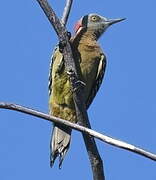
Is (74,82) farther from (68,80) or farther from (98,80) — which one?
(98,80)

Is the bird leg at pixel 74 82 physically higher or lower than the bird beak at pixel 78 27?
lower

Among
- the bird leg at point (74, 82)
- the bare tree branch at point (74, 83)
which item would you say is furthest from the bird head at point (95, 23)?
the bare tree branch at point (74, 83)

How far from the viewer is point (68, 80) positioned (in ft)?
24.3

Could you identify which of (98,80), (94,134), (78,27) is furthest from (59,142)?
(94,134)

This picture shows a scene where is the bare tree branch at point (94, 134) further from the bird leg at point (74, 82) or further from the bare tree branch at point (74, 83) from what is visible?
the bird leg at point (74, 82)

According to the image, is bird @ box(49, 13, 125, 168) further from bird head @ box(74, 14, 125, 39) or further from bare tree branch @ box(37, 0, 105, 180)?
bare tree branch @ box(37, 0, 105, 180)

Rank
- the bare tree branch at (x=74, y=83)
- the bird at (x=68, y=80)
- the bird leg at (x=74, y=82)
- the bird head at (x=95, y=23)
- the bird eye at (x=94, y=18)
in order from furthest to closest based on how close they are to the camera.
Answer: the bird eye at (x=94, y=18) → the bird head at (x=95, y=23) → the bird at (x=68, y=80) → the bird leg at (x=74, y=82) → the bare tree branch at (x=74, y=83)

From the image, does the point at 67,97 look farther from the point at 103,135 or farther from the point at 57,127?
the point at 103,135

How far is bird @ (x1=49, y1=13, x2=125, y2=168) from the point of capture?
747 cm

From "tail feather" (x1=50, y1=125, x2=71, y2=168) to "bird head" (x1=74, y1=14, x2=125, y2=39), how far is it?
171cm

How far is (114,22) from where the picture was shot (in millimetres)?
8867

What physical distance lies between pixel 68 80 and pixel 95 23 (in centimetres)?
179

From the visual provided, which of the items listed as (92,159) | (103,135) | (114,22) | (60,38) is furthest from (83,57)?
(103,135)

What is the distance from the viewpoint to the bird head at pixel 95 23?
335 inches
